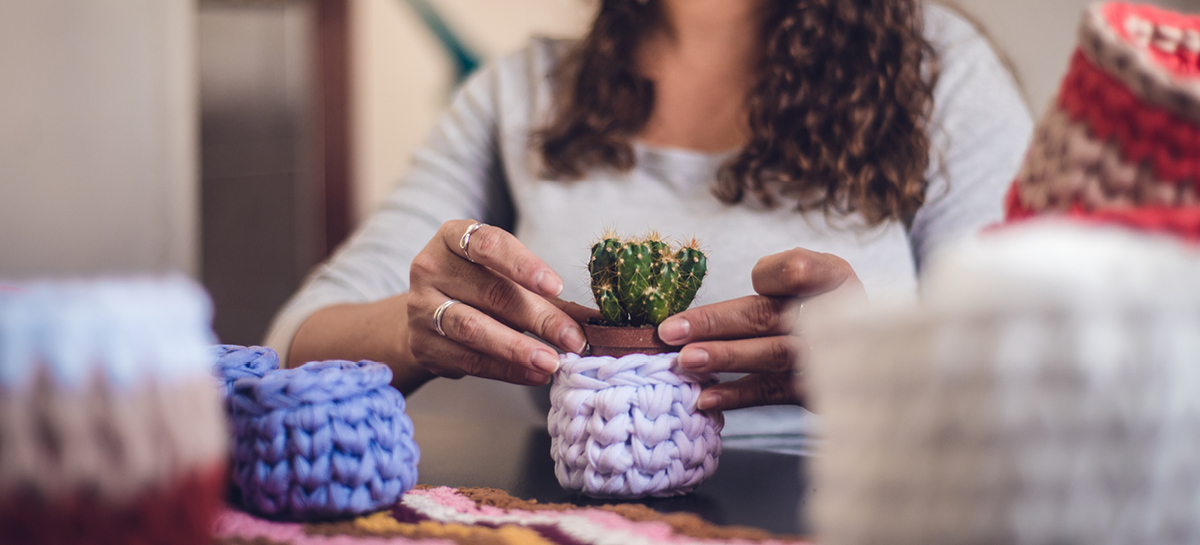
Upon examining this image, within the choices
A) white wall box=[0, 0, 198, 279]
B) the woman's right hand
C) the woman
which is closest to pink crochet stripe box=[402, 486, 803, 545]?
the woman's right hand

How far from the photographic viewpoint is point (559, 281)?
45 centimetres

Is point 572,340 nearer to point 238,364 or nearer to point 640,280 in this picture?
point 640,280

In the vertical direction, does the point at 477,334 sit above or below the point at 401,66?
below

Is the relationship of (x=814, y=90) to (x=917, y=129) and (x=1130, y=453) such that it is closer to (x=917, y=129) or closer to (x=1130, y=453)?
(x=917, y=129)

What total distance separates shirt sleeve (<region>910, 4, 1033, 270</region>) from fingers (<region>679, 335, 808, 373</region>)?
1.22ft

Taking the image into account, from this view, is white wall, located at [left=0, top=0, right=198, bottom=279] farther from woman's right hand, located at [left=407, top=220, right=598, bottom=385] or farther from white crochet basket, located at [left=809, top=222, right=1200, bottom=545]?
white crochet basket, located at [left=809, top=222, right=1200, bottom=545]

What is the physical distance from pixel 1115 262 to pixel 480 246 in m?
0.39

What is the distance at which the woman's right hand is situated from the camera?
0.46 m

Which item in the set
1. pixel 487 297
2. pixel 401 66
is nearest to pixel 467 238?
pixel 487 297

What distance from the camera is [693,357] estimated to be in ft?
1.28

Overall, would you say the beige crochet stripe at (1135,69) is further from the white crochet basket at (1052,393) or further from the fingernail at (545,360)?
the fingernail at (545,360)

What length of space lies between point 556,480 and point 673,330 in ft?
0.36

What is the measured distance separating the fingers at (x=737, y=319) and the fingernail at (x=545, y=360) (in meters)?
0.07

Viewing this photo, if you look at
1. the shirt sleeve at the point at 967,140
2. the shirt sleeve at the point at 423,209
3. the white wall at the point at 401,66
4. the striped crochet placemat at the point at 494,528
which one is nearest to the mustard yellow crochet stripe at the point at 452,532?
the striped crochet placemat at the point at 494,528
